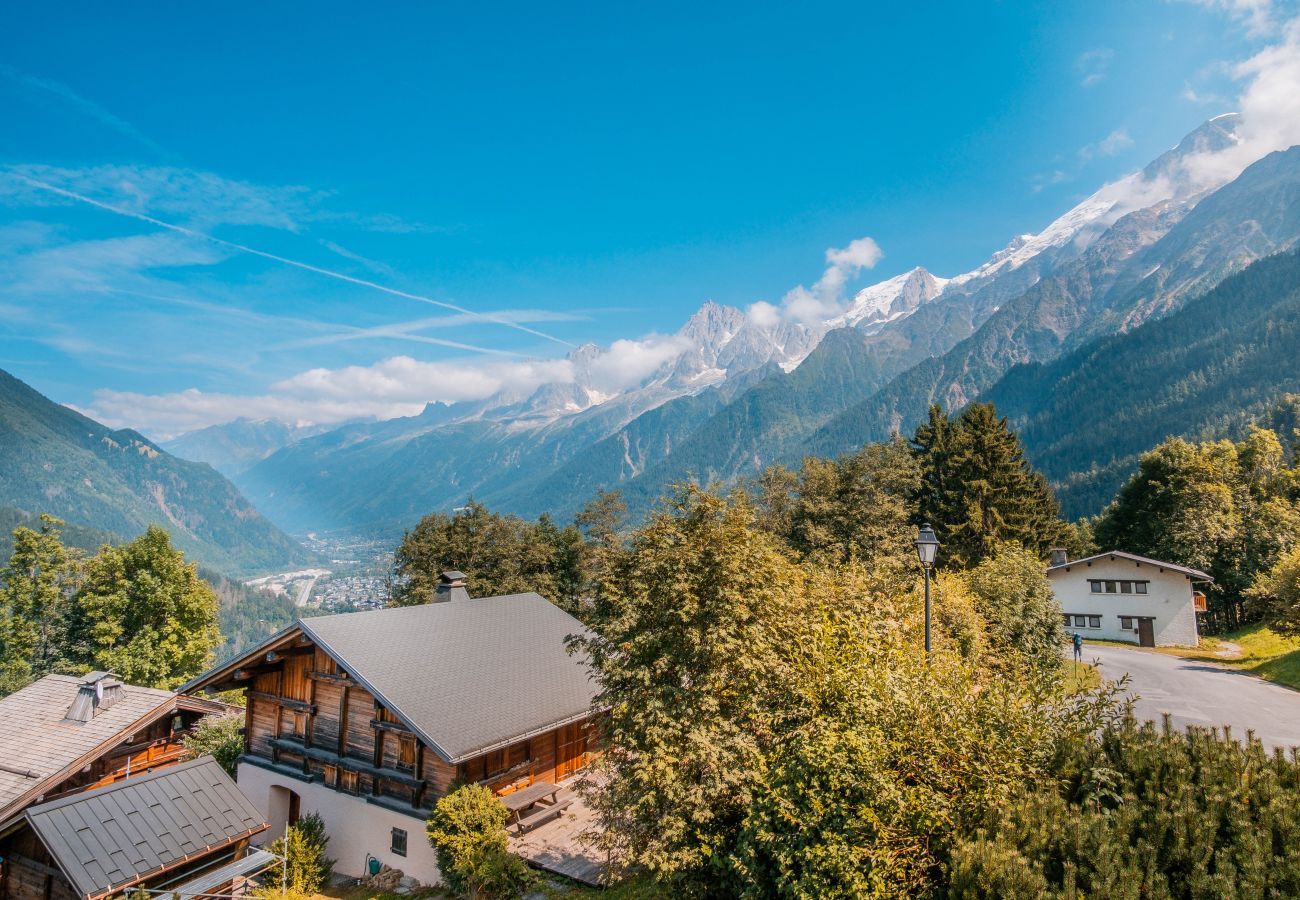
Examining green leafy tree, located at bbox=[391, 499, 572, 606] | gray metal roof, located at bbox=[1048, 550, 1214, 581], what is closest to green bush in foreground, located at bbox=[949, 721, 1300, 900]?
green leafy tree, located at bbox=[391, 499, 572, 606]

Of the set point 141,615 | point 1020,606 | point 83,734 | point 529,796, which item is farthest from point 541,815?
point 141,615

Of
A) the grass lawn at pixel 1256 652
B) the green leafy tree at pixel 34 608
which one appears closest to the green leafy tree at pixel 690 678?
the grass lawn at pixel 1256 652

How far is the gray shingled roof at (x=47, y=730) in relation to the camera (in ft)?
67.7

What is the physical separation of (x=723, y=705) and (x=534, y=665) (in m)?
14.0

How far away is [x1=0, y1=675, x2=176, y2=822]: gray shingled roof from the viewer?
20.6m

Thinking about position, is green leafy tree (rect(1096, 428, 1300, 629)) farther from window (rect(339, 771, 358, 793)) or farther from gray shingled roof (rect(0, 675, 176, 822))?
gray shingled roof (rect(0, 675, 176, 822))

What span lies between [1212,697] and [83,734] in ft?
136

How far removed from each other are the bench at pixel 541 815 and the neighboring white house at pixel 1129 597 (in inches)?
1713

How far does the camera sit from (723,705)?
12.4 meters

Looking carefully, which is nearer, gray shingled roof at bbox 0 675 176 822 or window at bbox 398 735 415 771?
window at bbox 398 735 415 771

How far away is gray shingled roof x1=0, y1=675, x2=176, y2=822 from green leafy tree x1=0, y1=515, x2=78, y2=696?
29160 millimetres

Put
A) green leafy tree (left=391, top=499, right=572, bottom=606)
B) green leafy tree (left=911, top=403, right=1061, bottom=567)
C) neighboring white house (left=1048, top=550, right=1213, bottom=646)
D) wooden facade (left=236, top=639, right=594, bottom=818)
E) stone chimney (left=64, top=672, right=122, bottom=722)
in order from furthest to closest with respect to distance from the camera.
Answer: green leafy tree (left=391, top=499, right=572, bottom=606) < green leafy tree (left=911, top=403, right=1061, bottom=567) < neighboring white house (left=1048, top=550, right=1213, bottom=646) < stone chimney (left=64, top=672, right=122, bottom=722) < wooden facade (left=236, top=639, right=594, bottom=818)

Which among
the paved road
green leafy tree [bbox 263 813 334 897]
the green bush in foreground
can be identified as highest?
the green bush in foreground

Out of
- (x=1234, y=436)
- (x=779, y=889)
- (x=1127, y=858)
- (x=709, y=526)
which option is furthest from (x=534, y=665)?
(x=1234, y=436)
